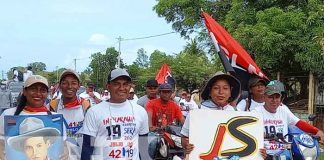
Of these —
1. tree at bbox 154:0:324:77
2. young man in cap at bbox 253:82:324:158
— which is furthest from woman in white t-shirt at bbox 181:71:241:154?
tree at bbox 154:0:324:77

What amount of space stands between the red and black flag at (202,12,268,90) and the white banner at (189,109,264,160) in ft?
8.73

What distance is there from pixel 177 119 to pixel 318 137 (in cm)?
274

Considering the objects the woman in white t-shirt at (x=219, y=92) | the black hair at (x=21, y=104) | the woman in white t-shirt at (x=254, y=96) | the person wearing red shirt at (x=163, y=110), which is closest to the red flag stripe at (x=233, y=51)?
the woman in white t-shirt at (x=254, y=96)

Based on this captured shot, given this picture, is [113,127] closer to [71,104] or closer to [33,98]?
[33,98]

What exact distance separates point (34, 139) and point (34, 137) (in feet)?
0.06

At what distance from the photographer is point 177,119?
7.61 meters

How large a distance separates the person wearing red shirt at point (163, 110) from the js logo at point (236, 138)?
3.31 m

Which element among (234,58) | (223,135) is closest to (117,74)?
(223,135)

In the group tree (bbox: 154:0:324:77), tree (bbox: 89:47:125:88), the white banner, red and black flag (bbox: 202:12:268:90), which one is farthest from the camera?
tree (bbox: 89:47:125:88)

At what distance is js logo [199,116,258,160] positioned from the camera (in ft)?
13.6

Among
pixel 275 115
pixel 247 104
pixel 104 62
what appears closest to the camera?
pixel 275 115

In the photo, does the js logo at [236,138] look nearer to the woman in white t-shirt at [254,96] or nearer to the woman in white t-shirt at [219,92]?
the woman in white t-shirt at [219,92]

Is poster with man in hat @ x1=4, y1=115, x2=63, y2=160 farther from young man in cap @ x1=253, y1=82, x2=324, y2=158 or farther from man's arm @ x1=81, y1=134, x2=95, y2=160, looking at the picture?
young man in cap @ x1=253, y1=82, x2=324, y2=158

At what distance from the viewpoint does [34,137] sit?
4.06 metres
